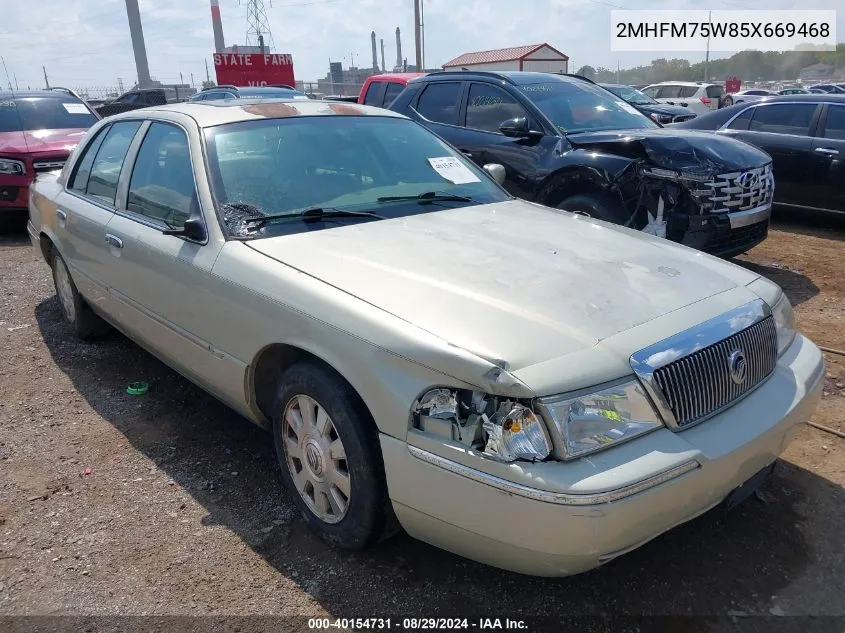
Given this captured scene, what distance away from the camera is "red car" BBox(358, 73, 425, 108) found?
9.50 m

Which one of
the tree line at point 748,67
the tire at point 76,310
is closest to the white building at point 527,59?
the tire at point 76,310

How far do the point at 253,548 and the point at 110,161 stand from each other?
2.67 meters

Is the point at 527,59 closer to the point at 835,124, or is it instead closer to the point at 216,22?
the point at 835,124

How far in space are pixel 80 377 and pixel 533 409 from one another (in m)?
3.51

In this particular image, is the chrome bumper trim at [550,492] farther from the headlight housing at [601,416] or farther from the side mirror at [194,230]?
the side mirror at [194,230]

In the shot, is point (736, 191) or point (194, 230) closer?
point (194, 230)

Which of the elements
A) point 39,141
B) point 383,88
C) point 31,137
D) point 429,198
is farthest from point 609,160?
point 31,137

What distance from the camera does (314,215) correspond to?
3172 mm

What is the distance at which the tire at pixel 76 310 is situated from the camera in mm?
4785

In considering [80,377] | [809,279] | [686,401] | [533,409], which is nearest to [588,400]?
[533,409]

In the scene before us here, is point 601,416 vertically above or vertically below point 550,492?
above

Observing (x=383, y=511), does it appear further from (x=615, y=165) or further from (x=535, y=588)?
(x=615, y=165)

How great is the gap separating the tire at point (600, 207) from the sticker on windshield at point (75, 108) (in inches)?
307

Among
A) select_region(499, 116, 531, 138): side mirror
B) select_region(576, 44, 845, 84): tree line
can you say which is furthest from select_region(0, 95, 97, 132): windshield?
A: select_region(576, 44, 845, 84): tree line
